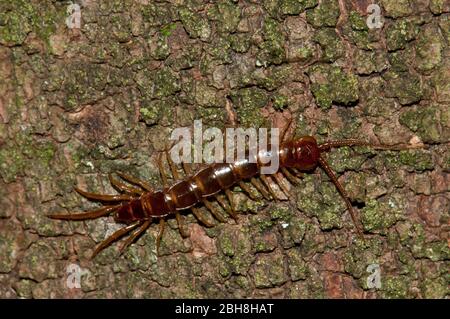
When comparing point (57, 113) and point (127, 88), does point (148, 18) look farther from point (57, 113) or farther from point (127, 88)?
point (57, 113)

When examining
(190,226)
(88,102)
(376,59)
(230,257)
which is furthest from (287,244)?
(88,102)

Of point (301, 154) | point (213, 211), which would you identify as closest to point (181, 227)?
point (213, 211)

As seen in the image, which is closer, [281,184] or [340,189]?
[340,189]

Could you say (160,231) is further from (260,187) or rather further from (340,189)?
(340,189)

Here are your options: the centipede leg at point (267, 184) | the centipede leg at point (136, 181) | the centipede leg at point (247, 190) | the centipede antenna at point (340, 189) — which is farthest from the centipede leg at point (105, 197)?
the centipede antenna at point (340, 189)

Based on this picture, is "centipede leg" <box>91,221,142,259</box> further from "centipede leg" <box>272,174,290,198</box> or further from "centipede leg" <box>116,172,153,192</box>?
"centipede leg" <box>272,174,290,198</box>

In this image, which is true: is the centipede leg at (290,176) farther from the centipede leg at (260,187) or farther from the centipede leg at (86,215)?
the centipede leg at (86,215)

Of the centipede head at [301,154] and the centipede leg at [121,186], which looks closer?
the centipede head at [301,154]
